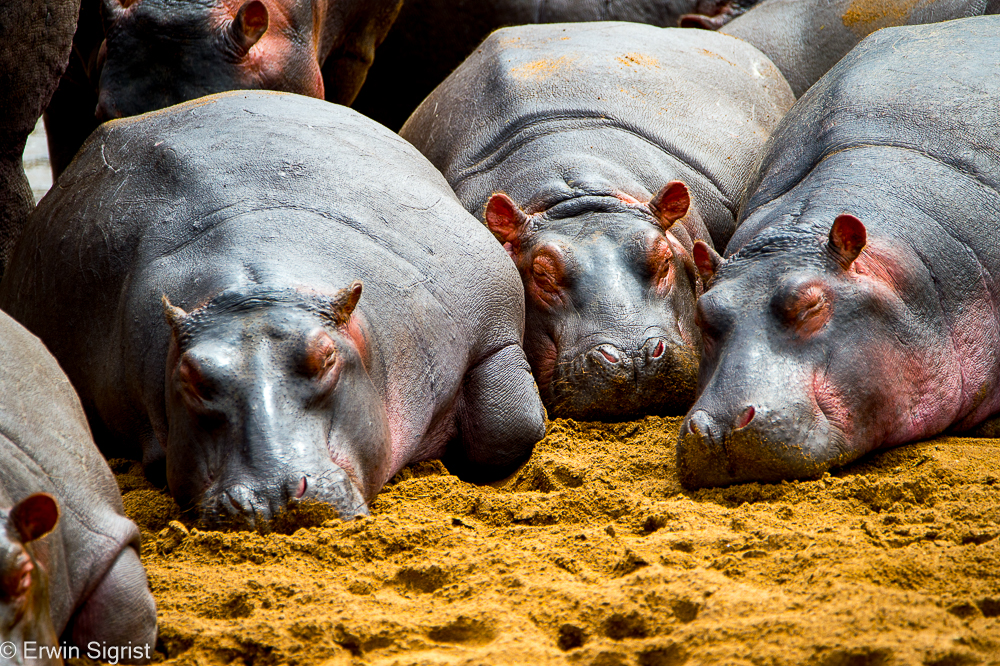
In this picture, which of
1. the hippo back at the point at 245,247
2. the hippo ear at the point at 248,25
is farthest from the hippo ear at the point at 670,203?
the hippo ear at the point at 248,25

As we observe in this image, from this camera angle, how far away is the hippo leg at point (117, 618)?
10.0 feet

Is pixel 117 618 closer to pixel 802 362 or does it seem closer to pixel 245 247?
pixel 245 247

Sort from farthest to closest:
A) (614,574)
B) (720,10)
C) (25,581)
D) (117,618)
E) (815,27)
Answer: (720,10), (815,27), (614,574), (117,618), (25,581)

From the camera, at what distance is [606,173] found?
19.5 ft

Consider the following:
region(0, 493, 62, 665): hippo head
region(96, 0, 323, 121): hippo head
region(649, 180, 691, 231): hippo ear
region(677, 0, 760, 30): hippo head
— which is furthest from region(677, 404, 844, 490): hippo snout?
region(677, 0, 760, 30): hippo head

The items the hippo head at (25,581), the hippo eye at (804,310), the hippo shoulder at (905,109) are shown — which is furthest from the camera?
the hippo shoulder at (905,109)

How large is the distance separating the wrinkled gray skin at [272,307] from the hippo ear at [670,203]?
0.98 meters

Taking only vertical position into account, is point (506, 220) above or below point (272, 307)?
below

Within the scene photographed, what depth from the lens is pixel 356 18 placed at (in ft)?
25.4

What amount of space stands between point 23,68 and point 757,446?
142 inches

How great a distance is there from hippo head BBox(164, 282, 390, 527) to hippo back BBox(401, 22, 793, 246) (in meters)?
2.11

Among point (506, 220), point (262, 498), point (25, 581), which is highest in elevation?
point (25, 581)

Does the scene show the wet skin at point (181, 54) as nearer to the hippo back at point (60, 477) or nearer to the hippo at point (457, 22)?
the hippo at point (457, 22)

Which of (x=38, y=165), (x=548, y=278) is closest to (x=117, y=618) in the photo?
(x=548, y=278)
